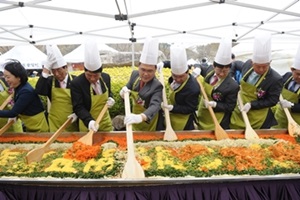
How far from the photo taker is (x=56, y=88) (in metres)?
2.77

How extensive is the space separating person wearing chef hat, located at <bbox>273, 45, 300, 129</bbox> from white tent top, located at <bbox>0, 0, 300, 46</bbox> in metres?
1.51

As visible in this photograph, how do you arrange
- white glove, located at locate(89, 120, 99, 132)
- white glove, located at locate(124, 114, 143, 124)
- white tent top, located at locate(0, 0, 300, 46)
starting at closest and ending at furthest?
white glove, located at locate(124, 114, 143, 124) → white glove, located at locate(89, 120, 99, 132) → white tent top, located at locate(0, 0, 300, 46)

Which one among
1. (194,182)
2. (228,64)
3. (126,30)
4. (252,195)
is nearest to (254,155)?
(252,195)

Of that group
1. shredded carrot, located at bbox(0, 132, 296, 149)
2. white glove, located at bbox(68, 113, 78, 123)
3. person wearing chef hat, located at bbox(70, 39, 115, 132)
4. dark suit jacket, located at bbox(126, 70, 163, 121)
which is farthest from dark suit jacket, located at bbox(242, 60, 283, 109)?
white glove, located at bbox(68, 113, 78, 123)

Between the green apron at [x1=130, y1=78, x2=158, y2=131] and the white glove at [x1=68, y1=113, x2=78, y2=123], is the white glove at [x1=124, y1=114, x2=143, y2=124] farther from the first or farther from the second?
the white glove at [x1=68, y1=113, x2=78, y2=123]

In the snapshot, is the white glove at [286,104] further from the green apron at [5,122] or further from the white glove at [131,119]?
the green apron at [5,122]

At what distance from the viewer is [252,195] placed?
5.77 feet

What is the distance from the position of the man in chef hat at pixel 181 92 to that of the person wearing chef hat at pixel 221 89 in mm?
191

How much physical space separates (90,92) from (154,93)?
618 millimetres

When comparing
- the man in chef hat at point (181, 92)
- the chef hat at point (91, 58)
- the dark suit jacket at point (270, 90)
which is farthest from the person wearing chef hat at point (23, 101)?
the dark suit jacket at point (270, 90)

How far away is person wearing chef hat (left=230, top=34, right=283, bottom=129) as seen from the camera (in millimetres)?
2750

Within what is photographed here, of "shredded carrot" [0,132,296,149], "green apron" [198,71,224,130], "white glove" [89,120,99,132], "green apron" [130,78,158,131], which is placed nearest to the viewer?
"white glove" [89,120,99,132]

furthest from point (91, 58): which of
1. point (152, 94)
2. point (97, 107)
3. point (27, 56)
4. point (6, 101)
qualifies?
point (27, 56)

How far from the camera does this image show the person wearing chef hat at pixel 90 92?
8.18 ft
